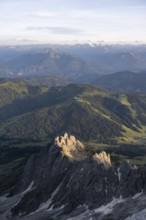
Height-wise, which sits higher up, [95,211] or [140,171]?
[140,171]

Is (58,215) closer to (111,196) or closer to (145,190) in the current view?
(111,196)

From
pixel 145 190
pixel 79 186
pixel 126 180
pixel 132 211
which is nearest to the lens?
pixel 132 211

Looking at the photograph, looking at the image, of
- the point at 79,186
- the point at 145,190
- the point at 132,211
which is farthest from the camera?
the point at 79,186

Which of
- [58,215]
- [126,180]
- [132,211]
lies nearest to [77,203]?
[58,215]

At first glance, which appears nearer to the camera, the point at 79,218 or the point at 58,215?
the point at 79,218

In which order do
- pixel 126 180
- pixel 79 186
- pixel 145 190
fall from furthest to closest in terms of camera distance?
pixel 79 186
pixel 126 180
pixel 145 190

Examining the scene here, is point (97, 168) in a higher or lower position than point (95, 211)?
higher

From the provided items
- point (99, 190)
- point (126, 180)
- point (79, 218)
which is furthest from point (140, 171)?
point (79, 218)

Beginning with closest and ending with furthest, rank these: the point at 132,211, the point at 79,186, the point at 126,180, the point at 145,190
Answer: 1. the point at 132,211
2. the point at 145,190
3. the point at 126,180
4. the point at 79,186

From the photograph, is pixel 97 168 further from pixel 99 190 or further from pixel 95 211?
pixel 95 211
